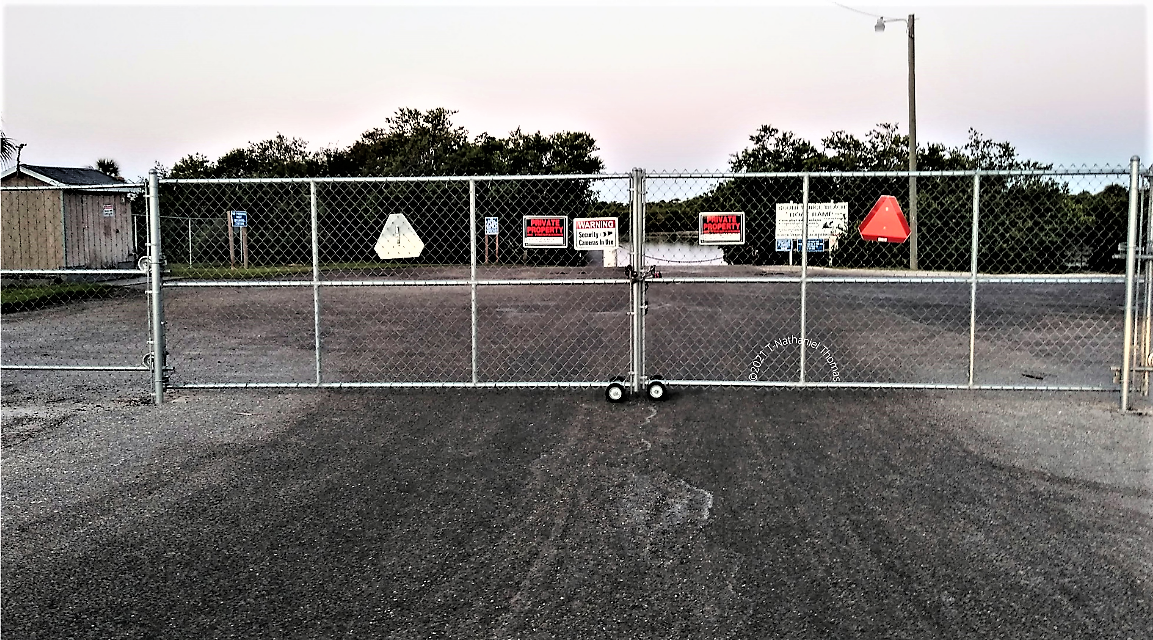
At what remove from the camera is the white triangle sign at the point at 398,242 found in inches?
356

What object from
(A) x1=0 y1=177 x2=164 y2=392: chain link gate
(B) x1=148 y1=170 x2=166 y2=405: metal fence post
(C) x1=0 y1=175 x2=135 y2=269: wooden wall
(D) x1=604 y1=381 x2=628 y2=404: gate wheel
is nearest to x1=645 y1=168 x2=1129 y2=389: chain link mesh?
(D) x1=604 y1=381 x2=628 y2=404: gate wheel

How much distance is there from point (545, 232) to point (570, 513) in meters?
3.87

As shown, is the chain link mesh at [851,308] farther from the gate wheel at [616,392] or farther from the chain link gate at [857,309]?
the gate wheel at [616,392]

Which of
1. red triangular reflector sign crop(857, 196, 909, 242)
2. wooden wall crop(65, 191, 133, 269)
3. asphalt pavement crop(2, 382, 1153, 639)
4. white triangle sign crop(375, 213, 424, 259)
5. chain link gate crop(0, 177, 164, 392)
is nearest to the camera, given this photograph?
asphalt pavement crop(2, 382, 1153, 639)

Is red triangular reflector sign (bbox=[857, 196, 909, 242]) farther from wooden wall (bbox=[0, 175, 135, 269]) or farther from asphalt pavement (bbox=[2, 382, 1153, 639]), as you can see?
wooden wall (bbox=[0, 175, 135, 269])

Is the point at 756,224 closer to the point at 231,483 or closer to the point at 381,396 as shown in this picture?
the point at 381,396

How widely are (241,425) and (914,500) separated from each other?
18.2 feet

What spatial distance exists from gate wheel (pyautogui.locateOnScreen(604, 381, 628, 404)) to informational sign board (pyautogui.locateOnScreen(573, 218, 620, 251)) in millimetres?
1327

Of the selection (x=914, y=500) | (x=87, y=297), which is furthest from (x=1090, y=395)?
(x=87, y=297)

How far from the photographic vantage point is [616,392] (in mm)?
8719

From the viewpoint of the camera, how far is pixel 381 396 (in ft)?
30.0

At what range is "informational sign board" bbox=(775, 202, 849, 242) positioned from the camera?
8797 millimetres

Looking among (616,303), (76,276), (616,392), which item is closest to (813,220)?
(616,392)

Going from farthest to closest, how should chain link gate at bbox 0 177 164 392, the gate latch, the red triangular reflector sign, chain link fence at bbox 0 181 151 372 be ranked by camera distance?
chain link fence at bbox 0 181 151 372 → chain link gate at bbox 0 177 164 392 → the red triangular reflector sign → the gate latch
